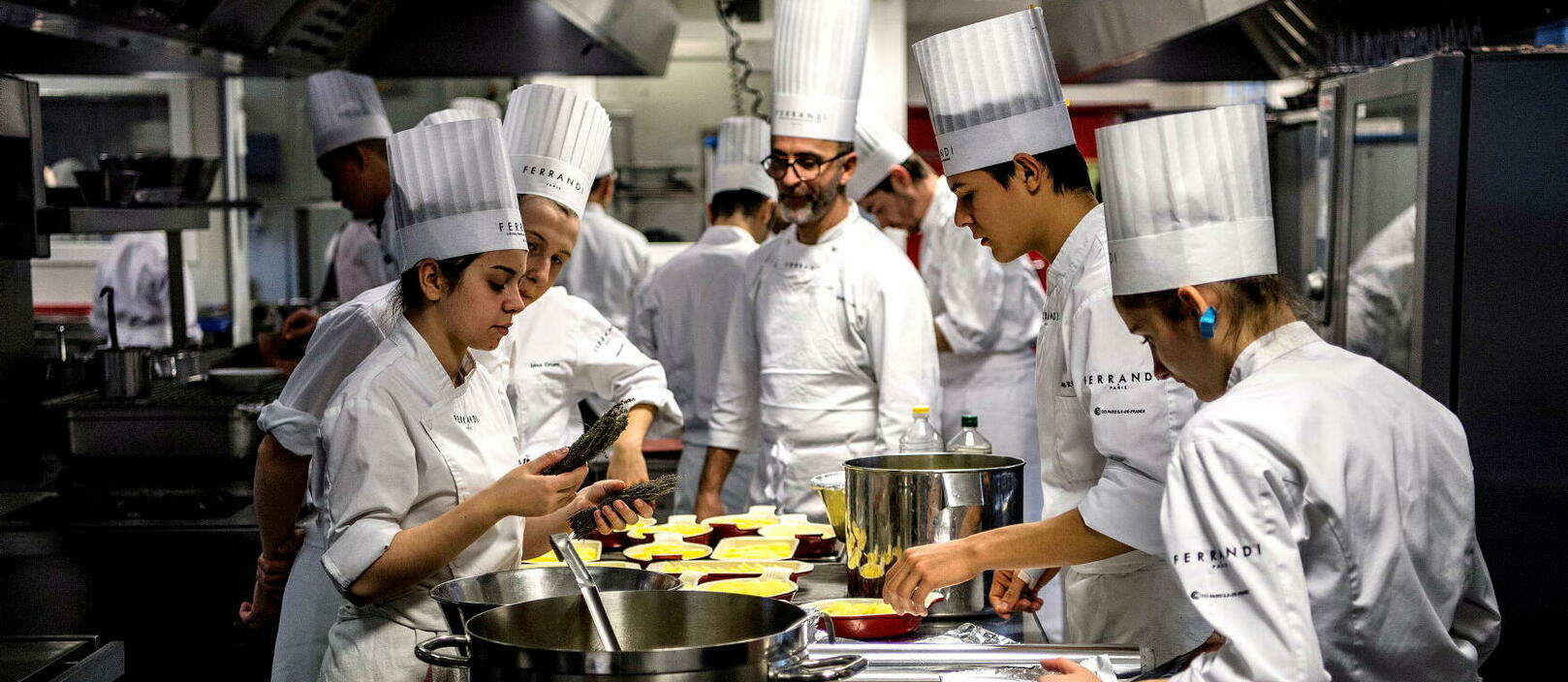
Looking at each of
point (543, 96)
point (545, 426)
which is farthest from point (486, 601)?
point (545, 426)

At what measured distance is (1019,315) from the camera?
15.3ft

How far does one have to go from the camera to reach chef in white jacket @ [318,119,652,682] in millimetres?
1667

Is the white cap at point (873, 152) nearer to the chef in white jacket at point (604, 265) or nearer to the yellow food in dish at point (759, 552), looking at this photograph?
the chef in white jacket at point (604, 265)

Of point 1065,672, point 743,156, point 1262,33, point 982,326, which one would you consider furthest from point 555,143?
point 1262,33

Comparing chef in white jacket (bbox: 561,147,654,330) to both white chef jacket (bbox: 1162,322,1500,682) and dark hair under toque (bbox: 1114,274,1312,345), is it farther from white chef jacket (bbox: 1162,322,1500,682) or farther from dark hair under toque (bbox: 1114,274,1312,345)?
white chef jacket (bbox: 1162,322,1500,682)

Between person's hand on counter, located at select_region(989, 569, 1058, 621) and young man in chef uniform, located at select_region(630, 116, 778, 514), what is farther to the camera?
young man in chef uniform, located at select_region(630, 116, 778, 514)

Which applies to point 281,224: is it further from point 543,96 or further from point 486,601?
point 486,601

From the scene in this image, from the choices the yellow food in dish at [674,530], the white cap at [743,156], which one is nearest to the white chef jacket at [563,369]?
the yellow food in dish at [674,530]

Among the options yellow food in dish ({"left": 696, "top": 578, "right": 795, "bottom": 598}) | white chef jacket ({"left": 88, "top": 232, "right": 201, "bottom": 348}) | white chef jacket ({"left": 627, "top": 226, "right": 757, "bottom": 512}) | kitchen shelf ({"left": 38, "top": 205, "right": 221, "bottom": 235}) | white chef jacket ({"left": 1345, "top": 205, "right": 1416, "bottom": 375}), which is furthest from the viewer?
white chef jacket ({"left": 88, "top": 232, "right": 201, "bottom": 348})

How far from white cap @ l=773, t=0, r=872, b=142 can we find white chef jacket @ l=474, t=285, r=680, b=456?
26.1 inches

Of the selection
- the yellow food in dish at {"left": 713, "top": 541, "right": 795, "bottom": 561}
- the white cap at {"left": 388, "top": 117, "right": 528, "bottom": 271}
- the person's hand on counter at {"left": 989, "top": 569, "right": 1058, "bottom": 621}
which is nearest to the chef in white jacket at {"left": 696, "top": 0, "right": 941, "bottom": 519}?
the yellow food in dish at {"left": 713, "top": 541, "right": 795, "bottom": 561}

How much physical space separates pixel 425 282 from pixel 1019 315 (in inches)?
123

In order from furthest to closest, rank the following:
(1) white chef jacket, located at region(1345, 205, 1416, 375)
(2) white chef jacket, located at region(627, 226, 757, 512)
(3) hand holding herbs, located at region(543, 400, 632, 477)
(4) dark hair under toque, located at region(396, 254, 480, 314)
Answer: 1. (2) white chef jacket, located at region(627, 226, 757, 512)
2. (1) white chef jacket, located at region(1345, 205, 1416, 375)
3. (4) dark hair under toque, located at region(396, 254, 480, 314)
4. (3) hand holding herbs, located at region(543, 400, 632, 477)

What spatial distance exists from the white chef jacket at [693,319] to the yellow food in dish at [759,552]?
1739 mm
